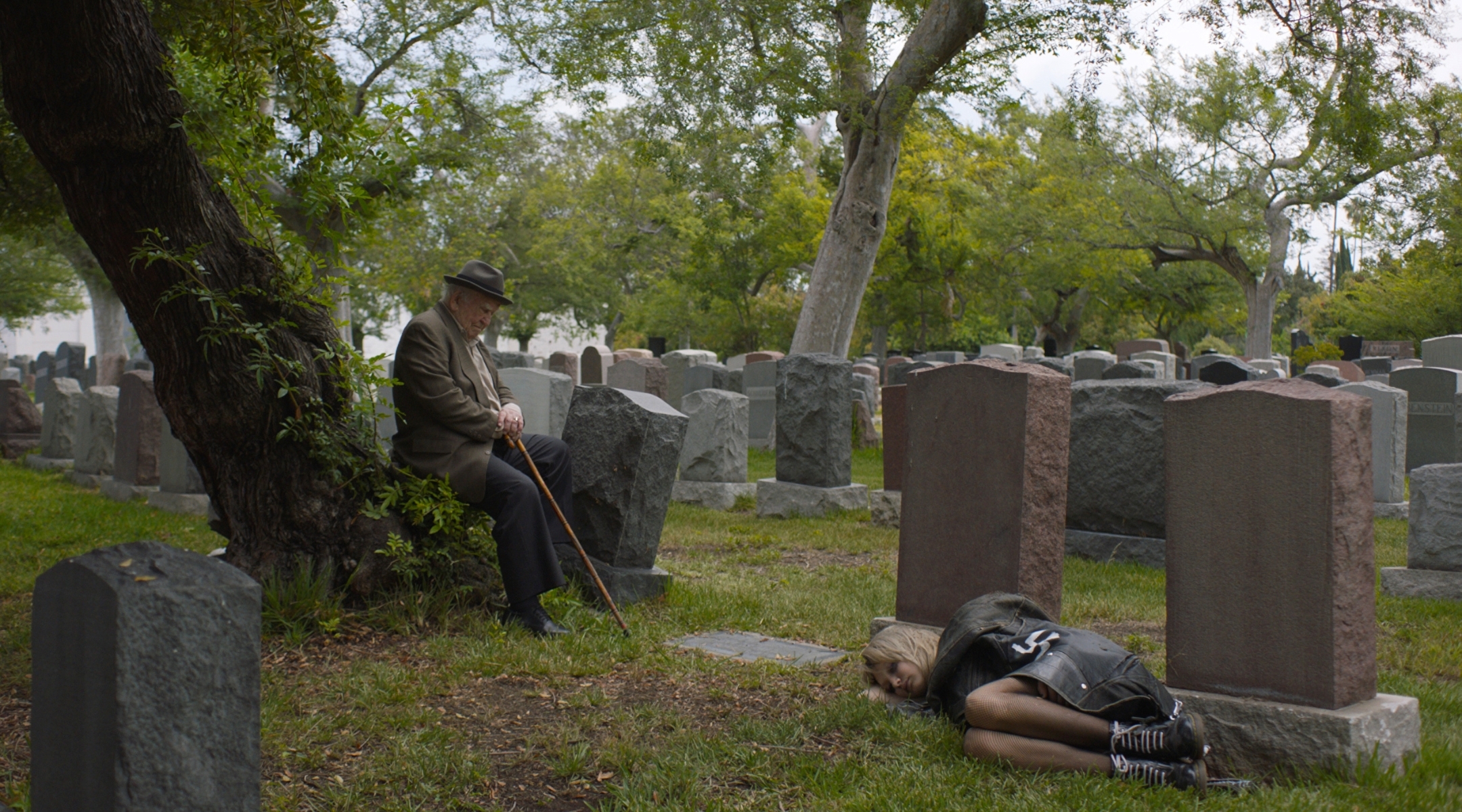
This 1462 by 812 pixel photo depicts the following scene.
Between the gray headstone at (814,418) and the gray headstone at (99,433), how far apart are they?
6959 millimetres

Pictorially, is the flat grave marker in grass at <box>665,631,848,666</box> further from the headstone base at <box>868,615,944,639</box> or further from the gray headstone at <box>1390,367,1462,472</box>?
the gray headstone at <box>1390,367,1462,472</box>

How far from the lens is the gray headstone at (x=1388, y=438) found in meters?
9.66

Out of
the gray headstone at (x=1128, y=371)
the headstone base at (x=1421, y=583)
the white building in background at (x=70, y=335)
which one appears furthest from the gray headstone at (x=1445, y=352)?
the white building in background at (x=70, y=335)

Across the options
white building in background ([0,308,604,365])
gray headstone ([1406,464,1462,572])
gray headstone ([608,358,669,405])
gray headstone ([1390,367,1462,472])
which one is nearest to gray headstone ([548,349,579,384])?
gray headstone ([608,358,669,405])

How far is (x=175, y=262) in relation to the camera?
492cm

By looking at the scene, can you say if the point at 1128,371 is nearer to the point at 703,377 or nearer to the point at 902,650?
the point at 703,377

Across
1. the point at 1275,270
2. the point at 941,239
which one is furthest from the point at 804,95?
the point at 1275,270

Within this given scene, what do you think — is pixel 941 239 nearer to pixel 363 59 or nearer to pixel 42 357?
Result: pixel 363 59

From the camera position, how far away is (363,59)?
2186 cm

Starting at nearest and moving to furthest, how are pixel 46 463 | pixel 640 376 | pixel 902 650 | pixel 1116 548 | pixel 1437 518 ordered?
pixel 902 650 → pixel 1437 518 → pixel 1116 548 → pixel 46 463 → pixel 640 376

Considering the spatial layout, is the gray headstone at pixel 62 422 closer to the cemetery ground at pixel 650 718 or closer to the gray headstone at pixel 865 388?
the cemetery ground at pixel 650 718

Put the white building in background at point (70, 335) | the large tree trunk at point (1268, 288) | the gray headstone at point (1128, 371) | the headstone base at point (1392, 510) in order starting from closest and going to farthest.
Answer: the headstone base at point (1392, 510), the gray headstone at point (1128, 371), the large tree trunk at point (1268, 288), the white building in background at point (70, 335)

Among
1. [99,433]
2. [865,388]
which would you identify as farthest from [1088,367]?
[99,433]

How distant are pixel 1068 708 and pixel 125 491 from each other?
973 cm
